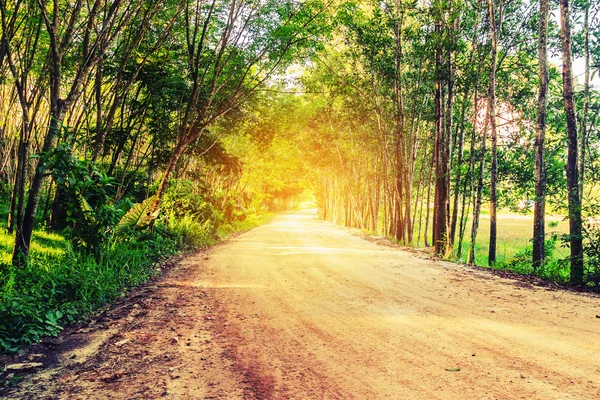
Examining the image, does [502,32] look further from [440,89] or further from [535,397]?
[535,397]

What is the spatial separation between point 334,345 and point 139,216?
22.1ft

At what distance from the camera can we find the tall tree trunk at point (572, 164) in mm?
7034

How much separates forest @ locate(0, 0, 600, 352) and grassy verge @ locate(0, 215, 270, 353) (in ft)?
0.09

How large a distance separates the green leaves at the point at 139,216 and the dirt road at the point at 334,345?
272 cm

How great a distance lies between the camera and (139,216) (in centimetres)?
886

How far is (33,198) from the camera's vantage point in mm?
5691

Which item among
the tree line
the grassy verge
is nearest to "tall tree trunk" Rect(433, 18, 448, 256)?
the tree line

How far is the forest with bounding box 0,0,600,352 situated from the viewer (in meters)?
5.95

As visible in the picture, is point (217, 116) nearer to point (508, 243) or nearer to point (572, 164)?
point (572, 164)

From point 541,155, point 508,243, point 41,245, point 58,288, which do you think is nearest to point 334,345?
point 58,288

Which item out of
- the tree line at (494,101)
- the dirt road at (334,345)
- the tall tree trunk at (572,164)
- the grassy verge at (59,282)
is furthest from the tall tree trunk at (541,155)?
the grassy verge at (59,282)

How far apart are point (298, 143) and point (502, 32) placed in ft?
56.4

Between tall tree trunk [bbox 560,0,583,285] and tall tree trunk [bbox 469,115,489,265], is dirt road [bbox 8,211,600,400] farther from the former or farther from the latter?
tall tree trunk [bbox 469,115,489,265]

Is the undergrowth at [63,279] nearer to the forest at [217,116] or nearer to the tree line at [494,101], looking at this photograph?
the forest at [217,116]
